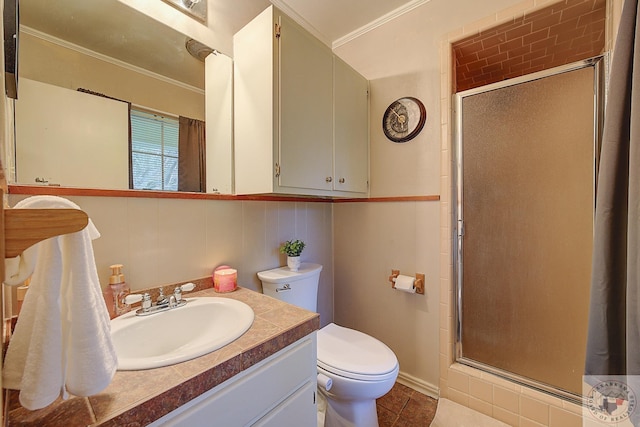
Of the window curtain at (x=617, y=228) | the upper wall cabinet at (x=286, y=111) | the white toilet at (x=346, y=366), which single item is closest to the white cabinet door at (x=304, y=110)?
the upper wall cabinet at (x=286, y=111)

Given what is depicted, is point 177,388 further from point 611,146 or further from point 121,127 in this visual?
point 611,146

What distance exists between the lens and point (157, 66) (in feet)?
3.85

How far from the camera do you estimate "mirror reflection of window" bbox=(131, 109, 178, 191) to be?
109 centimetres

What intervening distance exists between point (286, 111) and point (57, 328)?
1074 mm

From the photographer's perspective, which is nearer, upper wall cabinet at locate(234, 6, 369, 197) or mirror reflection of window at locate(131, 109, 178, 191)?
mirror reflection of window at locate(131, 109, 178, 191)

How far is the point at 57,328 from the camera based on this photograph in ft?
1.53

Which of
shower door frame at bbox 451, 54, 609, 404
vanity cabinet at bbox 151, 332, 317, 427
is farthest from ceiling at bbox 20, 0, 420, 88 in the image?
vanity cabinet at bbox 151, 332, 317, 427

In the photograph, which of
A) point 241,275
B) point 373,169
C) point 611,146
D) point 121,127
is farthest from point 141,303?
point 611,146

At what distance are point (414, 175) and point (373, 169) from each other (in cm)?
29

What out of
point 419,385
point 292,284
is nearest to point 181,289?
point 292,284

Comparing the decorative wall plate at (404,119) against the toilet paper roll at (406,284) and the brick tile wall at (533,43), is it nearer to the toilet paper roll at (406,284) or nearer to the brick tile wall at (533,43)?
the brick tile wall at (533,43)

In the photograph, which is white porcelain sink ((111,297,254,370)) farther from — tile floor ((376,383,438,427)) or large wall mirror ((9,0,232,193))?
tile floor ((376,383,438,427))

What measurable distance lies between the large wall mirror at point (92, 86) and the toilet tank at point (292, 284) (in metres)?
0.58

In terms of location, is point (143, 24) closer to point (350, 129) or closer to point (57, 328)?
point (350, 129)
